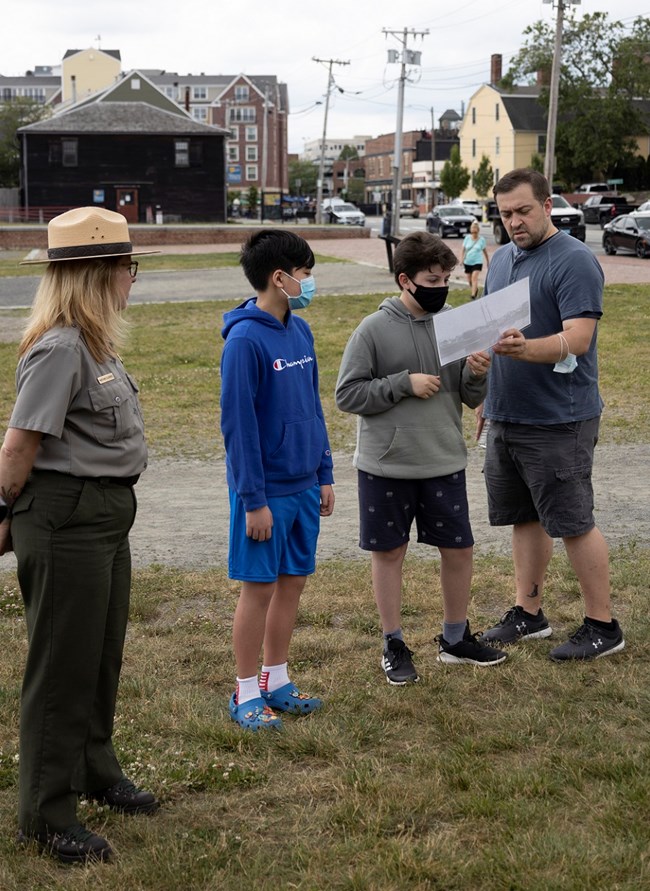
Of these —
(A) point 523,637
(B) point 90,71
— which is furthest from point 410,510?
(B) point 90,71

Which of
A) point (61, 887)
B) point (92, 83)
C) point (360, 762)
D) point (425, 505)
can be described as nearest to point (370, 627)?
point (425, 505)

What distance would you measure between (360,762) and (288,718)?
0.52 m

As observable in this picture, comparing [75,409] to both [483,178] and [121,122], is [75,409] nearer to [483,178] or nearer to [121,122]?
[121,122]

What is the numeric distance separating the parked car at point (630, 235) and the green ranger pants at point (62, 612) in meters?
30.7

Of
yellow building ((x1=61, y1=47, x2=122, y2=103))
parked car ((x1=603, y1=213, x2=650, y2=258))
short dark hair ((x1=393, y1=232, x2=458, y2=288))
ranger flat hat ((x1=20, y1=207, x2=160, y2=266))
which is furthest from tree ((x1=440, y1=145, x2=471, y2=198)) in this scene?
ranger flat hat ((x1=20, y1=207, x2=160, y2=266))

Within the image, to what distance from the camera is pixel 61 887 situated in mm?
2967

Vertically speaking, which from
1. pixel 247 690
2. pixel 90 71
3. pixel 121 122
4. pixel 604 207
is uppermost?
pixel 90 71

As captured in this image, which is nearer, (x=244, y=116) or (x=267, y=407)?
(x=267, y=407)

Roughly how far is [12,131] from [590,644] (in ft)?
280

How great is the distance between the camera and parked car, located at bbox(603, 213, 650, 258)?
104ft

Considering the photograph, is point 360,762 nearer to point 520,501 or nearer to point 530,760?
point 530,760

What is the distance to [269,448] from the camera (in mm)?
3973

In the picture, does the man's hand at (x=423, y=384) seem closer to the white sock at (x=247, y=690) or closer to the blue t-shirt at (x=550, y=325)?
the blue t-shirt at (x=550, y=325)

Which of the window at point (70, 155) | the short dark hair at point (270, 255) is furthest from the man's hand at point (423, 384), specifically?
the window at point (70, 155)
